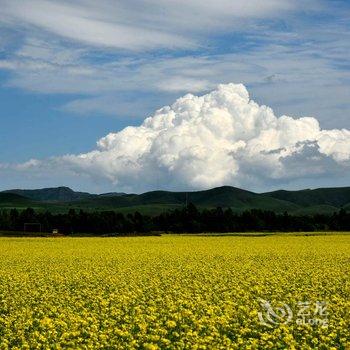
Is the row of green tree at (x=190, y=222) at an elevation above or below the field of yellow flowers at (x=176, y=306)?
above

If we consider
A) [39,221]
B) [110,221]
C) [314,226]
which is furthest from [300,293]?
[39,221]

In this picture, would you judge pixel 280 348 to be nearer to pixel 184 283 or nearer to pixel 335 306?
pixel 335 306

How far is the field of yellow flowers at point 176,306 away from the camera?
16094 millimetres

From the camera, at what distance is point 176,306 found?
20953 millimetres

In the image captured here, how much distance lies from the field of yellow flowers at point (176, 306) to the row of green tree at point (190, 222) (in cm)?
8124

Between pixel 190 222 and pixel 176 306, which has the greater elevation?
pixel 190 222

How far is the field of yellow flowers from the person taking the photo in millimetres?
16094

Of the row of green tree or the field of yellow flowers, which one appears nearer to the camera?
the field of yellow flowers

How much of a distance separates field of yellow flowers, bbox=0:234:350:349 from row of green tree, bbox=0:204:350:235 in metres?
81.2

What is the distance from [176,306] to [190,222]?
339 ft

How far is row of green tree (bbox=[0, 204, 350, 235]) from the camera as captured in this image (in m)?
120

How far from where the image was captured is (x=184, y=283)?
94.4 feet

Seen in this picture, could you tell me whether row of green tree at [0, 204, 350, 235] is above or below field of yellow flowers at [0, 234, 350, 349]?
above

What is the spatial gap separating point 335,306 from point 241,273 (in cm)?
1230
